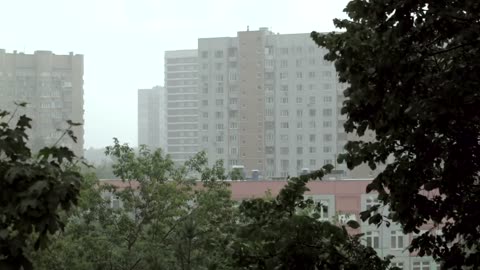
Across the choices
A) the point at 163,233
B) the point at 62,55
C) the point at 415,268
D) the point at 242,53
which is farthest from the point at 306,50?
the point at 163,233

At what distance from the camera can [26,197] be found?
1.90 metres

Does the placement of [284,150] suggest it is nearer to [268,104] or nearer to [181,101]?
[268,104]

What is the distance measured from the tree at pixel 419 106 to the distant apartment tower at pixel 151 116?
159 ft

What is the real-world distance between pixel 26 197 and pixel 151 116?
52629mm

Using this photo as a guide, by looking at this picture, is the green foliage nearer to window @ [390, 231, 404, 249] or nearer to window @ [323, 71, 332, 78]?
window @ [390, 231, 404, 249]

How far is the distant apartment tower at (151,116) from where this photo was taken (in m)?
53.4

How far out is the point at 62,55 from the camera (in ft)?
105

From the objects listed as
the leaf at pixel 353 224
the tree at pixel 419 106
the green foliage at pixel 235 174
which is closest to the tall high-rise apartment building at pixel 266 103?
the green foliage at pixel 235 174

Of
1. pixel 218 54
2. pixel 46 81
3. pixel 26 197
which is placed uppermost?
pixel 218 54

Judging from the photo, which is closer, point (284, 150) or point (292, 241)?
point (292, 241)

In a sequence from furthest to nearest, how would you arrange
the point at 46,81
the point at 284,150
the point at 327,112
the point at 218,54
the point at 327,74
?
the point at 218,54 → the point at 284,150 → the point at 327,112 → the point at 327,74 → the point at 46,81

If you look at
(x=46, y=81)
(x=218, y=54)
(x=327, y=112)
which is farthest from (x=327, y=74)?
(x=46, y=81)

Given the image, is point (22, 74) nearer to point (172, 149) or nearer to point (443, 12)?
point (172, 149)

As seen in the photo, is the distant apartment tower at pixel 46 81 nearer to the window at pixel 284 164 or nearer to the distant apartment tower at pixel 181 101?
the window at pixel 284 164
